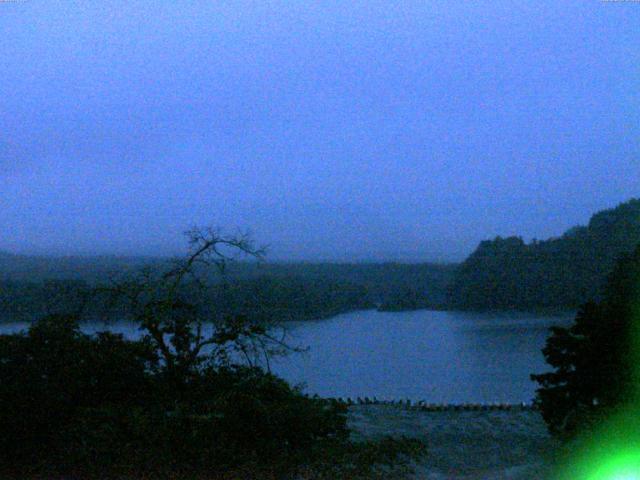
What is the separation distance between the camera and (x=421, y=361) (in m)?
12.8

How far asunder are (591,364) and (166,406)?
5.11 m

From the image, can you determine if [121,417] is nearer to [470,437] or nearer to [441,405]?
[470,437]

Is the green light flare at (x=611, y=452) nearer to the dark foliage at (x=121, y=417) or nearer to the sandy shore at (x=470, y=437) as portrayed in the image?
the sandy shore at (x=470, y=437)

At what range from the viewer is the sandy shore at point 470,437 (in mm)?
7414

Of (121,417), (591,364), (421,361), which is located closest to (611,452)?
(591,364)

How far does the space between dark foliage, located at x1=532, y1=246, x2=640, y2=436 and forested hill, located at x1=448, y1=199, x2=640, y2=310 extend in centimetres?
661

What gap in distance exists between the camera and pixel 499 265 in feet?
53.6

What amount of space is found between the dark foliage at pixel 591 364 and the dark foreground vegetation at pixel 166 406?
2.24 m

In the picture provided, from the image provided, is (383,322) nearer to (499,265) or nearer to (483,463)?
(499,265)

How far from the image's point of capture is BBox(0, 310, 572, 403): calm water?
1199 cm

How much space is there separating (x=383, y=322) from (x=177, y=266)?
6.84 meters

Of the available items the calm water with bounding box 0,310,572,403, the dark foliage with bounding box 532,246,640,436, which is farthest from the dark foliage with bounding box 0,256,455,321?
the dark foliage with bounding box 532,246,640,436

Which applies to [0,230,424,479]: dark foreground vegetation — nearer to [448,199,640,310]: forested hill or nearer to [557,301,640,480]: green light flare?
[557,301,640,480]: green light flare

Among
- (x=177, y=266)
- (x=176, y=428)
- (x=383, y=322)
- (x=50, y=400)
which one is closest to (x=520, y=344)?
(x=383, y=322)
